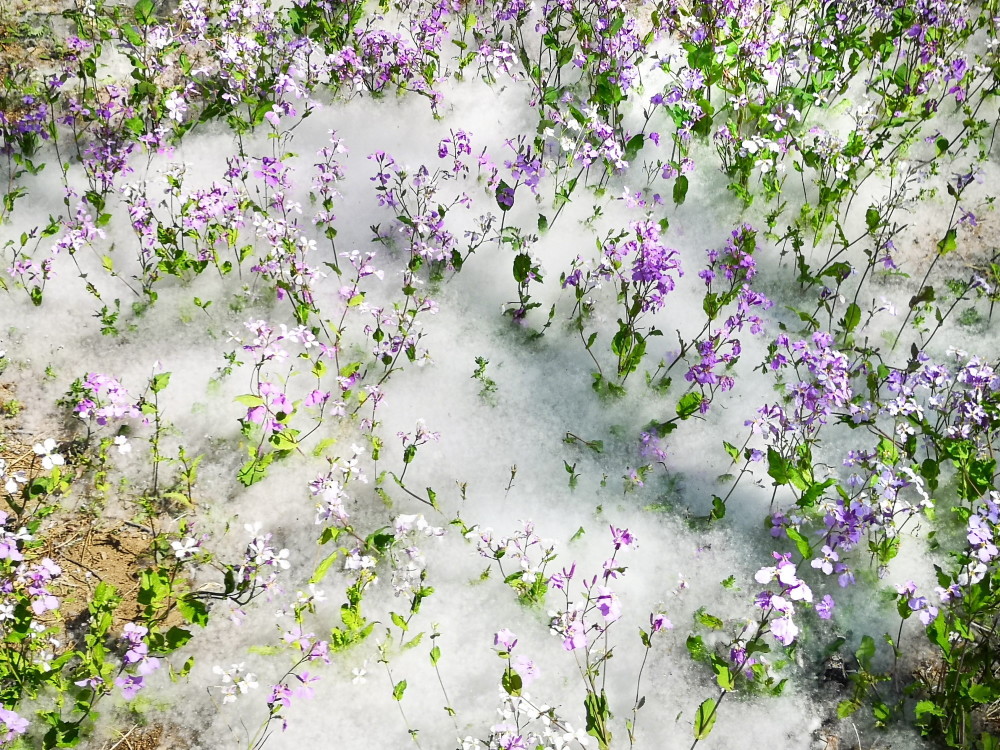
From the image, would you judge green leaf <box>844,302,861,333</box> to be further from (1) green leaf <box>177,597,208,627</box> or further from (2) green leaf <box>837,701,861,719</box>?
(1) green leaf <box>177,597,208,627</box>

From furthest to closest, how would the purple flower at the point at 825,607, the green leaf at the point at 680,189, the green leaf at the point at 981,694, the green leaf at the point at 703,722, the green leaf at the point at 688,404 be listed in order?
the green leaf at the point at 680,189, the green leaf at the point at 688,404, the purple flower at the point at 825,607, the green leaf at the point at 703,722, the green leaf at the point at 981,694

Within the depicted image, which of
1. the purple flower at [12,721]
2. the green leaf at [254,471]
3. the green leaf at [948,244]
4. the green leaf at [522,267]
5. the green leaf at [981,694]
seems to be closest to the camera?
the purple flower at [12,721]

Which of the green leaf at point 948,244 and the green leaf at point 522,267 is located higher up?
the green leaf at point 948,244

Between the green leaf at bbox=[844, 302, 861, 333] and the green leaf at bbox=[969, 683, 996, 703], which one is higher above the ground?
the green leaf at bbox=[844, 302, 861, 333]

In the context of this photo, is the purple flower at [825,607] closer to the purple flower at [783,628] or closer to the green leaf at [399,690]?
the purple flower at [783,628]

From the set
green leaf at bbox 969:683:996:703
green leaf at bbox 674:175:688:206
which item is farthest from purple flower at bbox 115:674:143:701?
green leaf at bbox 674:175:688:206

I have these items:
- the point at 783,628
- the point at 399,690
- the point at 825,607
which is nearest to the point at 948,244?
the point at 825,607

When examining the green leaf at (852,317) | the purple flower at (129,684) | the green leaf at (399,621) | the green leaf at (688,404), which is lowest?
the purple flower at (129,684)

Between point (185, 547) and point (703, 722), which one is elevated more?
point (703, 722)

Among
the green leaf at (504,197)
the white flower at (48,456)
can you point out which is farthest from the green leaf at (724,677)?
the white flower at (48,456)

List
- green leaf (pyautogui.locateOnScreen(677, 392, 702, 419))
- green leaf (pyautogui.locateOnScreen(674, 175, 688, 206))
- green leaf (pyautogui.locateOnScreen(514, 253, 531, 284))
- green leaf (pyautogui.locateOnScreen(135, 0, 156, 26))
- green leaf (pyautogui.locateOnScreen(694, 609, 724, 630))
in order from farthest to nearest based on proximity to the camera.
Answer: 1. green leaf (pyautogui.locateOnScreen(135, 0, 156, 26))
2. green leaf (pyautogui.locateOnScreen(674, 175, 688, 206))
3. green leaf (pyautogui.locateOnScreen(514, 253, 531, 284))
4. green leaf (pyautogui.locateOnScreen(677, 392, 702, 419))
5. green leaf (pyautogui.locateOnScreen(694, 609, 724, 630))

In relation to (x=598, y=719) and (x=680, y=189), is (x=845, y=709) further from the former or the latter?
(x=680, y=189)

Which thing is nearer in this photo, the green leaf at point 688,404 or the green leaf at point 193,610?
the green leaf at point 193,610

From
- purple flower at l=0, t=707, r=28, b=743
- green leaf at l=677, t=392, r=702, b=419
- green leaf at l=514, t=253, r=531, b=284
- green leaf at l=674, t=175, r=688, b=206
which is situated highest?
green leaf at l=674, t=175, r=688, b=206
